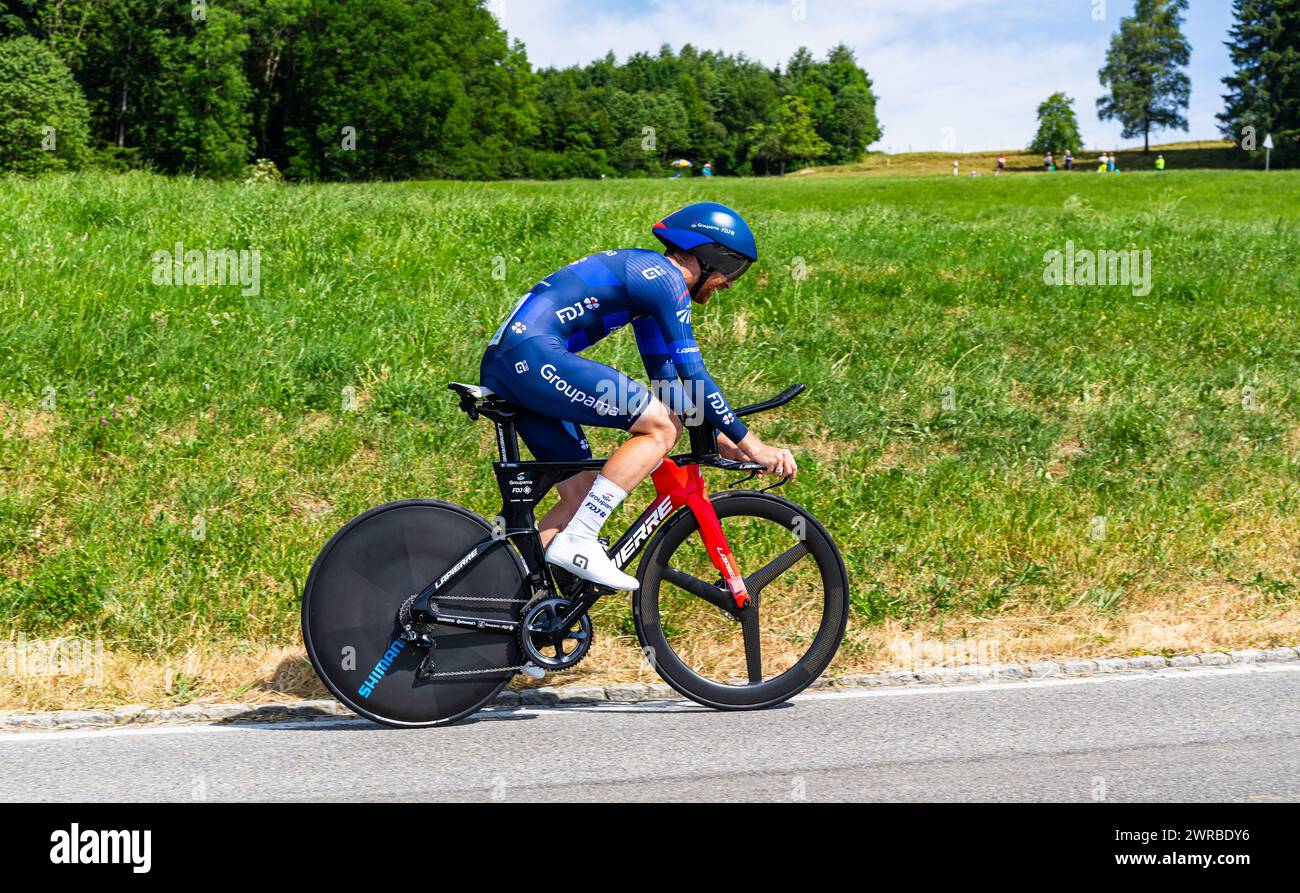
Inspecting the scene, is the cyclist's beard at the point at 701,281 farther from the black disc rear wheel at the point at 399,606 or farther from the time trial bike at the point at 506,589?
the black disc rear wheel at the point at 399,606

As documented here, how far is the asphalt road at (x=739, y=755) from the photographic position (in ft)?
13.6

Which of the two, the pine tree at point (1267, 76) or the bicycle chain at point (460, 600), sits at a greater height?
the pine tree at point (1267, 76)

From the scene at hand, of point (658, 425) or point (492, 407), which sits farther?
point (492, 407)

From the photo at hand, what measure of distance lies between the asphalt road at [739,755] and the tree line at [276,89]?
4514 centimetres

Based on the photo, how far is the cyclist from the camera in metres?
4.74

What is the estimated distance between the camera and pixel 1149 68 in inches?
4149

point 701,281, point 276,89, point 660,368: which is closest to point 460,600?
point 660,368

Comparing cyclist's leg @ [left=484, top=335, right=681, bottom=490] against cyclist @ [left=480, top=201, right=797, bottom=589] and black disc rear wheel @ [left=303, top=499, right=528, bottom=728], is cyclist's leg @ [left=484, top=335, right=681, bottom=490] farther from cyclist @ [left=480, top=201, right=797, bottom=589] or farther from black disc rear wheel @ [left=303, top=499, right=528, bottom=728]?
black disc rear wheel @ [left=303, top=499, right=528, bottom=728]

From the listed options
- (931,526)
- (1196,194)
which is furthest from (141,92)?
(931,526)

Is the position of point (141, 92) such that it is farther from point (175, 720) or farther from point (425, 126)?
point (175, 720)

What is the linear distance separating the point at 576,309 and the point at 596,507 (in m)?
0.81

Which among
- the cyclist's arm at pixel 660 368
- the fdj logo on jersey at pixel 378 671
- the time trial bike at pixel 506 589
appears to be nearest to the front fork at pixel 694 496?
the time trial bike at pixel 506 589

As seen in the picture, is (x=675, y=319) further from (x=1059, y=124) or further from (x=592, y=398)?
(x=1059, y=124)
